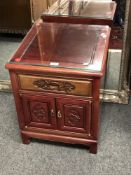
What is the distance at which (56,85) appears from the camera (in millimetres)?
1239

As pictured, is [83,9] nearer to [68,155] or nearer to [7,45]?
[7,45]

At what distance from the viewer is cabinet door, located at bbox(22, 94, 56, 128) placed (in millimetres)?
1313

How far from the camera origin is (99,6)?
5.24 ft

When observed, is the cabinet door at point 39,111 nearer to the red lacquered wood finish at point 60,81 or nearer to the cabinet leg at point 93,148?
the red lacquered wood finish at point 60,81

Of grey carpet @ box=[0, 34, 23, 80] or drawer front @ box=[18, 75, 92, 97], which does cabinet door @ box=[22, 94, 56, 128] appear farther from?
grey carpet @ box=[0, 34, 23, 80]

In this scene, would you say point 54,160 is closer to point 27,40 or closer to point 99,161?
point 99,161

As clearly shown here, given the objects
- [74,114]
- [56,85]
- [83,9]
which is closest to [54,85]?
[56,85]

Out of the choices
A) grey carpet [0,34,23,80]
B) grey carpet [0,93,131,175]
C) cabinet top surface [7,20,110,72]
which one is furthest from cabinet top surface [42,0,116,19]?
grey carpet [0,93,131,175]

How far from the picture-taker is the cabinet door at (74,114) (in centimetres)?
128

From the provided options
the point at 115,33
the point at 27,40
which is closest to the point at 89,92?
the point at 27,40

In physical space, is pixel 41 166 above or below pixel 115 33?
below

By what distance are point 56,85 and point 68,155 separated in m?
0.44

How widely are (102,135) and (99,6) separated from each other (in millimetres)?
734

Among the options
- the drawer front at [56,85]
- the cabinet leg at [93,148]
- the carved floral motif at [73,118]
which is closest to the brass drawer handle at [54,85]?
the drawer front at [56,85]
